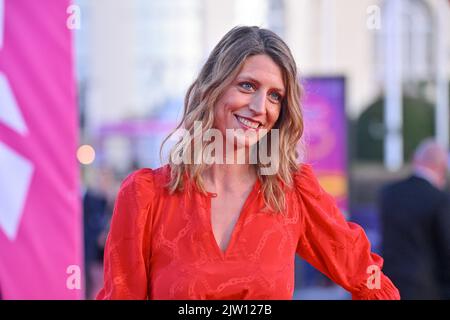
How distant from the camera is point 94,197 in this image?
8594mm

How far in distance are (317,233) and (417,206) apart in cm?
423

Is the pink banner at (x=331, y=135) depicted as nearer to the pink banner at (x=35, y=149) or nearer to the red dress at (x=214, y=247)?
the pink banner at (x=35, y=149)

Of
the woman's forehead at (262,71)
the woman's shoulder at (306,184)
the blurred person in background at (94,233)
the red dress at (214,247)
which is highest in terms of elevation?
the woman's forehead at (262,71)

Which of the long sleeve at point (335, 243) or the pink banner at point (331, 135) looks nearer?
the long sleeve at point (335, 243)

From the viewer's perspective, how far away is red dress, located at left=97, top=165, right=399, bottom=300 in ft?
7.70

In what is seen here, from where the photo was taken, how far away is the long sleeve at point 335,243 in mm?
2502

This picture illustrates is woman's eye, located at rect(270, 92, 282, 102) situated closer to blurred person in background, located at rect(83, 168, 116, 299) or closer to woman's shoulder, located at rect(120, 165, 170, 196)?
woman's shoulder, located at rect(120, 165, 170, 196)

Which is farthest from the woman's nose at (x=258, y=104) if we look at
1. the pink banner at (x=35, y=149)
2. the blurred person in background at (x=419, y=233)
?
the blurred person in background at (x=419, y=233)

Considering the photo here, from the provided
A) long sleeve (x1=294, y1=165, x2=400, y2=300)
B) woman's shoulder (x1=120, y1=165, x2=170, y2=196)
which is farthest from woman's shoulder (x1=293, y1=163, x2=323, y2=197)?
woman's shoulder (x1=120, y1=165, x2=170, y2=196)

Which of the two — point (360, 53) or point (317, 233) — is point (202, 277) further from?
point (360, 53)

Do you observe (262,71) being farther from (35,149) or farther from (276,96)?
(35,149)

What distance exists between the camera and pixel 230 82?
8.05ft

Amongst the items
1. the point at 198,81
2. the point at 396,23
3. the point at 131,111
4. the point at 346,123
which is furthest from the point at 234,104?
the point at 131,111
